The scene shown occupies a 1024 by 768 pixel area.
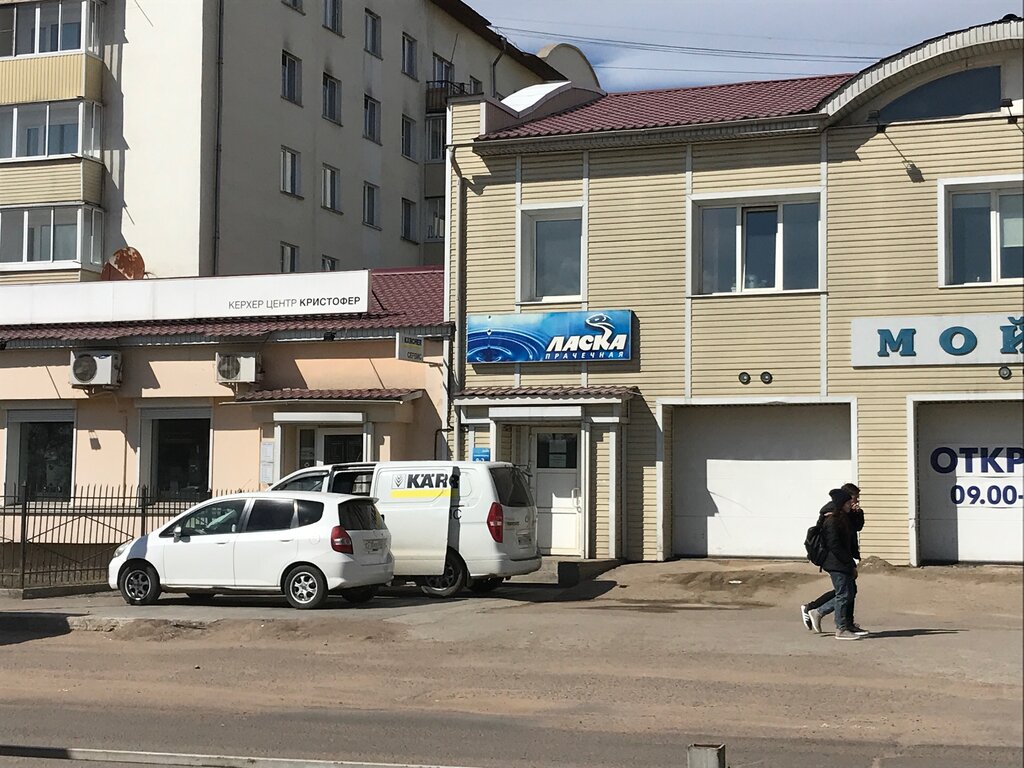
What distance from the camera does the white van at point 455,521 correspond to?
56.6 feet

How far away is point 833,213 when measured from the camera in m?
19.8

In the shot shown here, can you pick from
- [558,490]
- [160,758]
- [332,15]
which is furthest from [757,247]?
[332,15]

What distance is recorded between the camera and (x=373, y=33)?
125ft

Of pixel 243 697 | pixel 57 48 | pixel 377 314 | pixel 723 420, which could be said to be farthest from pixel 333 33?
pixel 243 697

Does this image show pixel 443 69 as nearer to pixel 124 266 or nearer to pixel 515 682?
pixel 124 266

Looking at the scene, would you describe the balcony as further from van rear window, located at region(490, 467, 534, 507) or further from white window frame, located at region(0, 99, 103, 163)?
van rear window, located at region(490, 467, 534, 507)

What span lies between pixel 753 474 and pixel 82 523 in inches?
474

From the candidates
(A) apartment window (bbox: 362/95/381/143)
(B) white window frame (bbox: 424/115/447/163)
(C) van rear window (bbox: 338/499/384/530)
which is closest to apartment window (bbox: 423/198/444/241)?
(B) white window frame (bbox: 424/115/447/163)

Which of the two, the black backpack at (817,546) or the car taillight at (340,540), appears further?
the car taillight at (340,540)

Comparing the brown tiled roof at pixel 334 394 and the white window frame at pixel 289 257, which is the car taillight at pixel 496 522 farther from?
the white window frame at pixel 289 257

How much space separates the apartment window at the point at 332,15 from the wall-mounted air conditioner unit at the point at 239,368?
15.4 metres

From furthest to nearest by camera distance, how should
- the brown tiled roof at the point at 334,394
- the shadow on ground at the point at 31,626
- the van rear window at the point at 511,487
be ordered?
1. the brown tiled roof at the point at 334,394
2. the van rear window at the point at 511,487
3. the shadow on ground at the point at 31,626

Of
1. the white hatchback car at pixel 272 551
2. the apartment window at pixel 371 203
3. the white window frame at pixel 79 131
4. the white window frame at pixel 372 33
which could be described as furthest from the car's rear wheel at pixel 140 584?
the white window frame at pixel 372 33

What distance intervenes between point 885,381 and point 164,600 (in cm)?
1097
